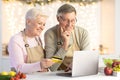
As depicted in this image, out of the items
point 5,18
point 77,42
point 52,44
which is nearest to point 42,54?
point 52,44

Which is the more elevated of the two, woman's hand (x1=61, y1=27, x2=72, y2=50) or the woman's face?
the woman's face

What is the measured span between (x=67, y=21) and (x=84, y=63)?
3.42 ft

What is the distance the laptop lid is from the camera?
292 cm

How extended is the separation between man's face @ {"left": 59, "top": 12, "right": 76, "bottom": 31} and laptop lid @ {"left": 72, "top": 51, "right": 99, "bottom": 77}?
901 millimetres

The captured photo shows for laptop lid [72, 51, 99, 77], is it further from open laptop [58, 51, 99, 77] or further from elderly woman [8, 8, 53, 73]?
elderly woman [8, 8, 53, 73]

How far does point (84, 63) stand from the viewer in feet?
9.84

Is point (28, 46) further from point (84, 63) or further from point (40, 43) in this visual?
point (84, 63)

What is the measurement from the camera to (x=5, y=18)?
571cm

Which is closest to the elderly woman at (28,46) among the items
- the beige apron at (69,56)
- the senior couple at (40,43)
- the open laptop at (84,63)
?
the senior couple at (40,43)

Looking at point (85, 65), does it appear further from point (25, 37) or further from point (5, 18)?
point (5, 18)

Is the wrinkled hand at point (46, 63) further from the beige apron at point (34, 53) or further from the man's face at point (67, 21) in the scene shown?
the man's face at point (67, 21)

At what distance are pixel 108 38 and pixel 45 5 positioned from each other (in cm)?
155

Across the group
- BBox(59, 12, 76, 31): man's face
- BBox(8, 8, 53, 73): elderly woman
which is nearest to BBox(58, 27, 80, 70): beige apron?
BBox(59, 12, 76, 31): man's face

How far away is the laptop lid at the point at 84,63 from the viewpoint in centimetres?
292
